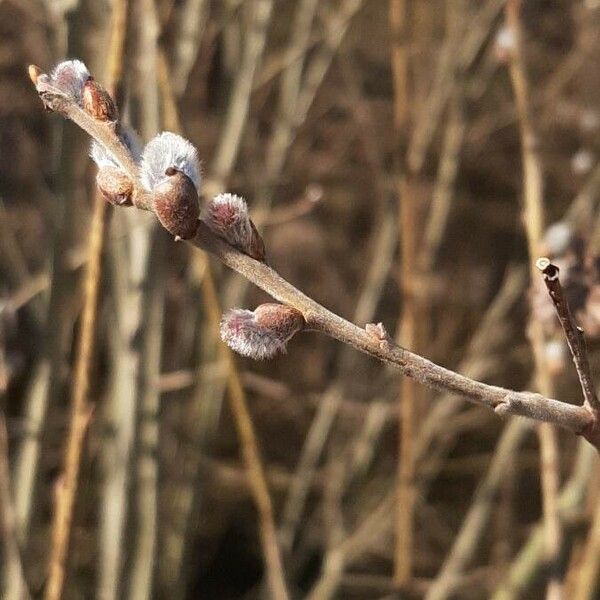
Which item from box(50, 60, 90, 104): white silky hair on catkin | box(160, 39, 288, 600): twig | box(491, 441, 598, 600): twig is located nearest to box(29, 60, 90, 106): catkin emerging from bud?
box(50, 60, 90, 104): white silky hair on catkin

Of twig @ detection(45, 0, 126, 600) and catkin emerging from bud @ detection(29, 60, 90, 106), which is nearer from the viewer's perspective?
catkin emerging from bud @ detection(29, 60, 90, 106)

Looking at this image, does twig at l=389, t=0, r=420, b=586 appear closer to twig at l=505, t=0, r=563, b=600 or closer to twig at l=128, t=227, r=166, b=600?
twig at l=505, t=0, r=563, b=600

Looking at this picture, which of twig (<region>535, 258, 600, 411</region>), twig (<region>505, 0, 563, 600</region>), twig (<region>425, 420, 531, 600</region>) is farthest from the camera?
twig (<region>425, 420, 531, 600</region>)

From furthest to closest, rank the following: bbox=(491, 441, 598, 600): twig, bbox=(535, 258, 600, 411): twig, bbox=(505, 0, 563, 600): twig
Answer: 1. bbox=(491, 441, 598, 600): twig
2. bbox=(505, 0, 563, 600): twig
3. bbox=(535, 258, 600, 411): twig

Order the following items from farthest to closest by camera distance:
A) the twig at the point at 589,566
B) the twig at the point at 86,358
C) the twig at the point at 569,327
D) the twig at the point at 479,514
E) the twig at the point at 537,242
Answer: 1. the twig at the point at 479,514
2. the twig at the point at 589,566
3. the twig at the point at 537,242
4. the twig at the point at 86,358
5. the twig at the point at 569,327

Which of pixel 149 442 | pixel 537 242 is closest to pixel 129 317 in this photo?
pixel 149 442

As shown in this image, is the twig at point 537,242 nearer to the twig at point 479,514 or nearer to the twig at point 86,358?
the twig at point 86,358

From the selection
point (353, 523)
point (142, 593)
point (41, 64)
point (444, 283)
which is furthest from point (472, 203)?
point (142, 593)

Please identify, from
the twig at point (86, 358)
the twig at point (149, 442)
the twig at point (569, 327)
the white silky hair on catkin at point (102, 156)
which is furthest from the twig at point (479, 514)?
the white silky hair on catkin at point (102, 156)
